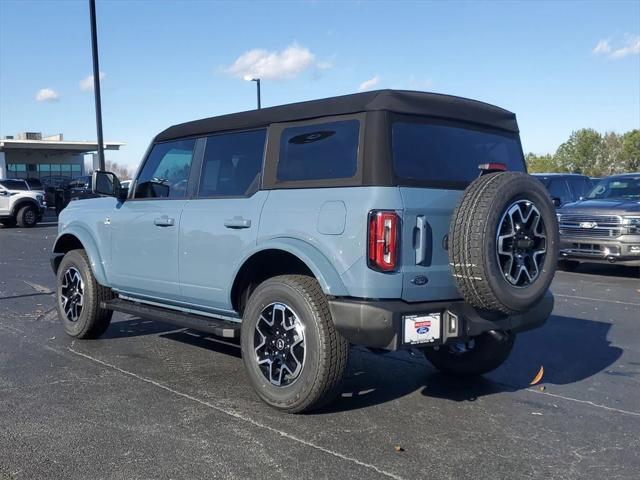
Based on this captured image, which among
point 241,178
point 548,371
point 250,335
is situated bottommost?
point 548,371

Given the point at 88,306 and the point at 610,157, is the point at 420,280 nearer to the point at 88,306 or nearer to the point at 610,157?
the point at 88,306

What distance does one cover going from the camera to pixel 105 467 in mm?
3561

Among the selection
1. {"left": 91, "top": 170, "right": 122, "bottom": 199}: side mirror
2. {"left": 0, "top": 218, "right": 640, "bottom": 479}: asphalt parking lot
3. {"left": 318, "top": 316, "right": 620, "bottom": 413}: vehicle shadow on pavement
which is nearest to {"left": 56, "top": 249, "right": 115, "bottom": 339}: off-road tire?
{"left": 0, "top": 218, "right": 640, "bottom": 479}: asphalt parking lot

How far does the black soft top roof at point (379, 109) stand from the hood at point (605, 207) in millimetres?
6792

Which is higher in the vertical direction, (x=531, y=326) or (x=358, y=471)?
(x=531, y=326)

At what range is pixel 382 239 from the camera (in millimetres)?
3934

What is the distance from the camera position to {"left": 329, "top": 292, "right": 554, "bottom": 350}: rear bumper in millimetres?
3930

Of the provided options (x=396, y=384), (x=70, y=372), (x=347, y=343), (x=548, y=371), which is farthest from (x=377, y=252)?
(x=70, y=372)

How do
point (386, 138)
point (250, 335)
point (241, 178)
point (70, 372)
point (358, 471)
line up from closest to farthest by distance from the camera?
point (358, 471), point (386, 138), point (250, 335), point (241, 178), point (70, 372)

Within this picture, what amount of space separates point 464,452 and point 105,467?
1.93 metres

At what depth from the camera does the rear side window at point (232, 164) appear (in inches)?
194

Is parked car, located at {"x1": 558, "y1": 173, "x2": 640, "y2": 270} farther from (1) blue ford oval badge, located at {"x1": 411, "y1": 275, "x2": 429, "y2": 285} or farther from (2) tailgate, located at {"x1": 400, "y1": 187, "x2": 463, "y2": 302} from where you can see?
(1) blue ford oval badge, located at {"x1": 411, "y1": 275, "x2": 429, "y2": 285}

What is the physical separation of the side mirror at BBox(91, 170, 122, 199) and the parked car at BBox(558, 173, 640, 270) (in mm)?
8170

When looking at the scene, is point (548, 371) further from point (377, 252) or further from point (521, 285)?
point (377, 252)
